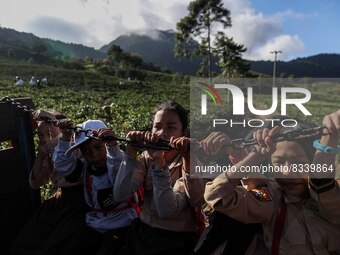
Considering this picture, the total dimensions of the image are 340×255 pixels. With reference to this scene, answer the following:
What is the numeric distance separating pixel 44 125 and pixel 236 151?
2.18 metres

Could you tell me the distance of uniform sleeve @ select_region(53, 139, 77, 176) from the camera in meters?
2.94

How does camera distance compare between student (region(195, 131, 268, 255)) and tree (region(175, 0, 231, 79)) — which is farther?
tree (region(175, 0, 231, 79))

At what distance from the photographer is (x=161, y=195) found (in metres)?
2.17

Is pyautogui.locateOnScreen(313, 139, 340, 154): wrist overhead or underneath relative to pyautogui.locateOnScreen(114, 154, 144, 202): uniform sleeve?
overhead

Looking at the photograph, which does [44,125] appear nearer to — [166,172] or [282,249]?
[166,172]

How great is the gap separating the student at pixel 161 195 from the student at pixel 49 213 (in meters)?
0.75

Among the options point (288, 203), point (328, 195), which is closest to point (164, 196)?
point (288, 203)

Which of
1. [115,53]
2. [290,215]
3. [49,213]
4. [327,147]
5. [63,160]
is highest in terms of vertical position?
[115,53]

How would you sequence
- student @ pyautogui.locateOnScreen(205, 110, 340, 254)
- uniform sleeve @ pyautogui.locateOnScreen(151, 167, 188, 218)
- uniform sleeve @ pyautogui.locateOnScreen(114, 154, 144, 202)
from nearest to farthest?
student @ pyautogui.locateOnScreen(205, 110, 340, 254)
uniform sleeve @ pyautogui.locateOnScreen(151, 167, 188, 218)
uniform sleeve @ pyautogui.locateOnScreen(114, 154, 144, 202)

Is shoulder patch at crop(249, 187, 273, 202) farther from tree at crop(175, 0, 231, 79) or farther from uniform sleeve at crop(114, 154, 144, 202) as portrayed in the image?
tree at crop(175, 0, 231, 79)

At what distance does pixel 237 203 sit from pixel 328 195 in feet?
1.67

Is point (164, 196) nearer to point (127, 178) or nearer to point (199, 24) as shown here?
point (127, 178)

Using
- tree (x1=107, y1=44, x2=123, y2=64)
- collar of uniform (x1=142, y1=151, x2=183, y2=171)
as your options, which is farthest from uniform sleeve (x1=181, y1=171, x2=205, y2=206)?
tree (x1=107, y1=44, x2=123, y2=64)

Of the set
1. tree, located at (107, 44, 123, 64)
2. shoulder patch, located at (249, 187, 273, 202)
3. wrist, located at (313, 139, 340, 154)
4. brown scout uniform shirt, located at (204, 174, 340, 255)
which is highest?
tree, located at (107, 44, 123, 64)
